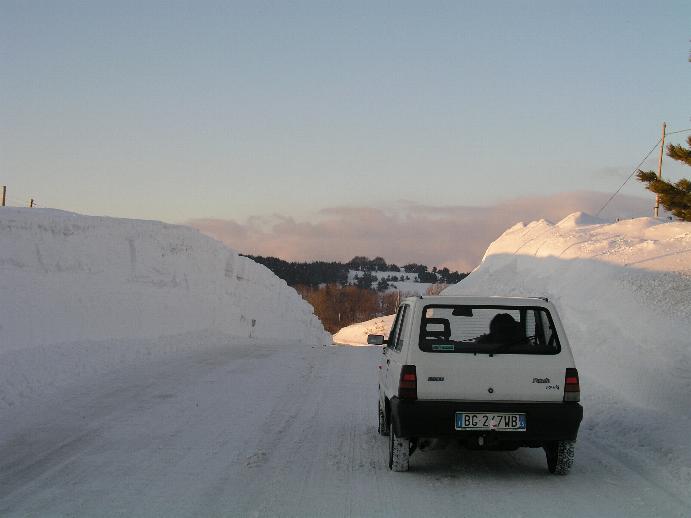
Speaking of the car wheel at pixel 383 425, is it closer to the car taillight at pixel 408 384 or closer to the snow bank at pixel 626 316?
the car taillight at pixel 408 384

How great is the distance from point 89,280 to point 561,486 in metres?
23.2

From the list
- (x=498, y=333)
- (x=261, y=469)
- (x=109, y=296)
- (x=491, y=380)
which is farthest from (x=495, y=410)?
(x=109, y=296)

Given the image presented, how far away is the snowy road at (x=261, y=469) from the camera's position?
6465 mm

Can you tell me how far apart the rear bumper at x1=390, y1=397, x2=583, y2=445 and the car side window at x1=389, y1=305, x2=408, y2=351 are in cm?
94

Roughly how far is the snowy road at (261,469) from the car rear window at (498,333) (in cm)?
125

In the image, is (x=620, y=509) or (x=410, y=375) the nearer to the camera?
(x=620, y=509)

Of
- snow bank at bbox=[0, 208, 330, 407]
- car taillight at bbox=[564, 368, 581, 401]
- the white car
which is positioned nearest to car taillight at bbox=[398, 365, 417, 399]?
the white car

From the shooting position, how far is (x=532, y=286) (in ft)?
90.1

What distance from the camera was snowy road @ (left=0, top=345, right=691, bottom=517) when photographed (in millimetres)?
6465

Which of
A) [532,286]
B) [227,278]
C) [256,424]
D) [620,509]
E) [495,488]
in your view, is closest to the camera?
[620,509]

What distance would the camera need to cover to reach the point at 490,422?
7.43m

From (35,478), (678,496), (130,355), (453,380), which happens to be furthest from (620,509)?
(130,355)

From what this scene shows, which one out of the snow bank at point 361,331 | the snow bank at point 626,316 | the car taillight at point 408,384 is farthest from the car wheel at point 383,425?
the snow bank at point 361,331

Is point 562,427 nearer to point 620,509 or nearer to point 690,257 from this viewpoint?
point 620,509
